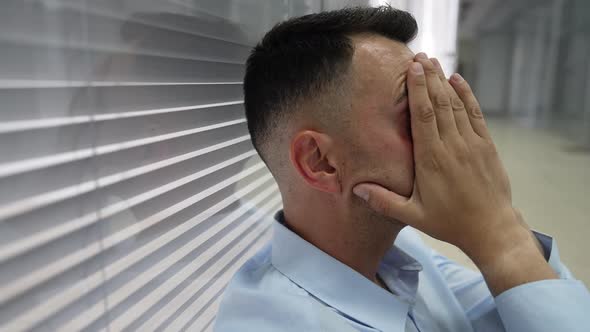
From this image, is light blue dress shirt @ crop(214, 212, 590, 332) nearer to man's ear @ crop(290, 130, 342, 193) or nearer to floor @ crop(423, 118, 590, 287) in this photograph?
man's ear @ crop(290, 130, 342, 193)

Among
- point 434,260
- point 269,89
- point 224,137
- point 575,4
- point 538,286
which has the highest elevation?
point 575,4

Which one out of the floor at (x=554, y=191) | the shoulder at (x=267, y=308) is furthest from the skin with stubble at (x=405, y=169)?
the floor at (x=554, y=191)

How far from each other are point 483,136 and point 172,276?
0.70 metres

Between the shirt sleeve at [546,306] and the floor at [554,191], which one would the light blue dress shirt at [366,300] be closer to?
the shirt sleeve at [546,306]

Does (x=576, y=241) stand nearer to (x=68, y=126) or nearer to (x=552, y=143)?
(x=68, y=126)

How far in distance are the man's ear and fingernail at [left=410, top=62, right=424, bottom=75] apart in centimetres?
20

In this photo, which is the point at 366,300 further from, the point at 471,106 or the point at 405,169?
the point at 471,106

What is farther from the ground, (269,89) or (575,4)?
(575,4)

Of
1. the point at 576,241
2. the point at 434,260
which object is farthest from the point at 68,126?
the point at 576,241

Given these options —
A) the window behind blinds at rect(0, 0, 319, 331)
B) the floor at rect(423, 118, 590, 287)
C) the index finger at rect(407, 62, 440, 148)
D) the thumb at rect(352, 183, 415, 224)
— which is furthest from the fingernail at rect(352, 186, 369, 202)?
the floor at rect(423, 118, 590, 287)

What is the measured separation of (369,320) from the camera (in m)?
0.80

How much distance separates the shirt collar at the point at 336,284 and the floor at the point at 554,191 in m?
1.34

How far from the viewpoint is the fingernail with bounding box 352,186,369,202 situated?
2.66 ft

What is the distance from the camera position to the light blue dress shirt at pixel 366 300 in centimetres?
71
